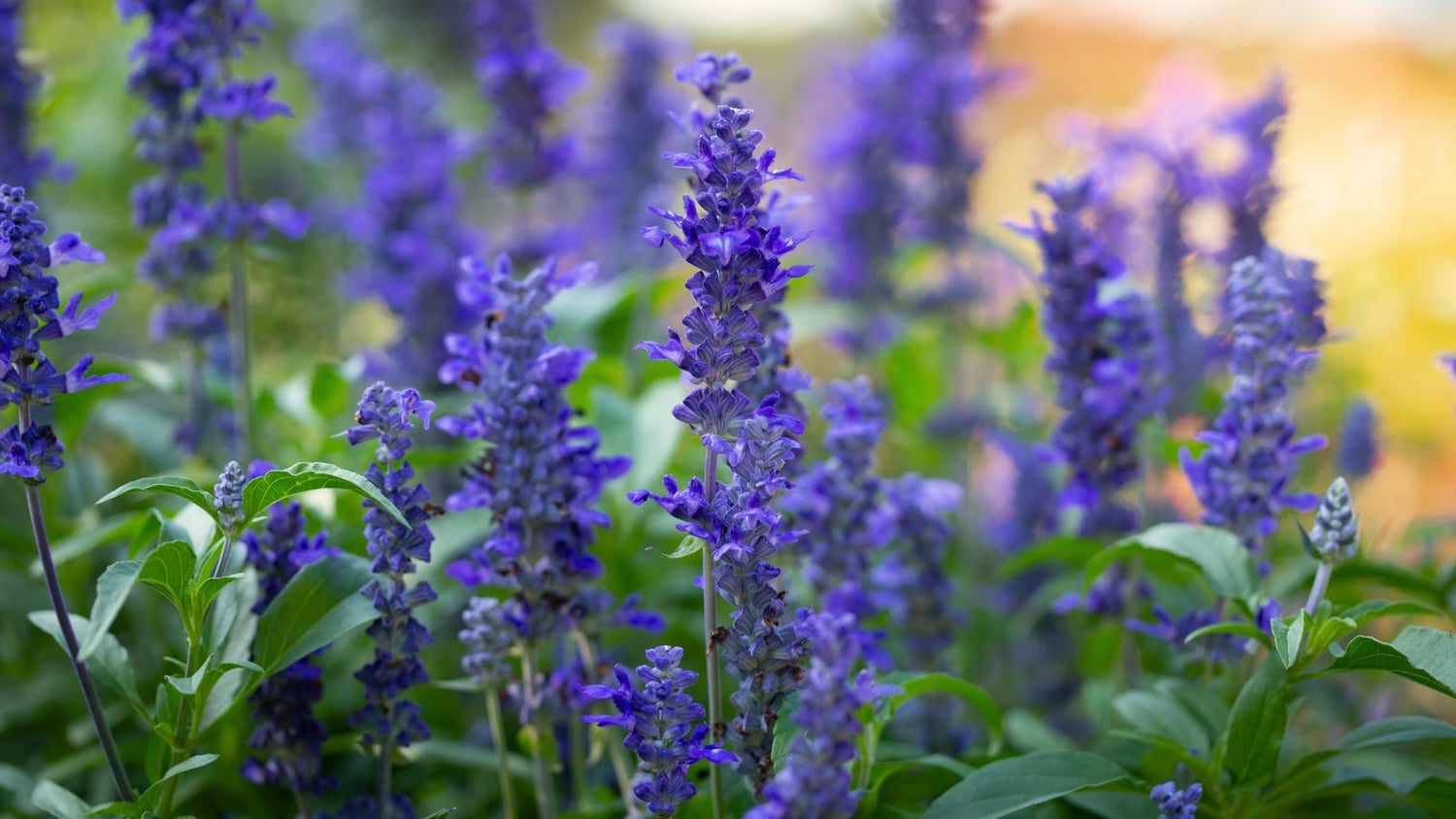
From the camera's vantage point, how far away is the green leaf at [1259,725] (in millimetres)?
2102

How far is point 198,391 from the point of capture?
3.38 metres

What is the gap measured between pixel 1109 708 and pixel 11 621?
335 centimetres

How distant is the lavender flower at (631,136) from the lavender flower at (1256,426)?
3.06 m

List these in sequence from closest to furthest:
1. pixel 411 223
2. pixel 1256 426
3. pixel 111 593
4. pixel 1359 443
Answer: pixel 111 593 < pixel 1256 426 < pixel 1359 443 < pixel 411 223

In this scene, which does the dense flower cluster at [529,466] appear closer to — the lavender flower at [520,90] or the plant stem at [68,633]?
the plant stem at [68,633]

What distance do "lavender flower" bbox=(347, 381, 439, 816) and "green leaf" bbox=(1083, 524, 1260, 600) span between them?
1.39 metres

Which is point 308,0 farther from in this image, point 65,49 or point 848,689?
point 848,689

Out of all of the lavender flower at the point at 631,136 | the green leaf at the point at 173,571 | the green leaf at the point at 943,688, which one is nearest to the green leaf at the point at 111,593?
the green leaf at the point at 173,571

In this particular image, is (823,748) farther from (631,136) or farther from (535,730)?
(631,136)

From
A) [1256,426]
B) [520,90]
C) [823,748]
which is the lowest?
[823,748]

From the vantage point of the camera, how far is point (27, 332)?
186 centimetres

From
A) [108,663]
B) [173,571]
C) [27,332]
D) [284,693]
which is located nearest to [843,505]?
[284,693]

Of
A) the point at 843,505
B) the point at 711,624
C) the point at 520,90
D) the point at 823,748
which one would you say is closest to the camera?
the point at 823,748

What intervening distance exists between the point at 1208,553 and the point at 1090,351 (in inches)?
29.2
